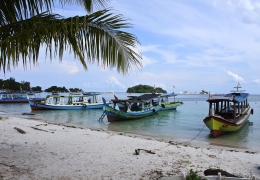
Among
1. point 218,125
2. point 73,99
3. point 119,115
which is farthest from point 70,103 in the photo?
point 218,125

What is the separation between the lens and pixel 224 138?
14320 mm

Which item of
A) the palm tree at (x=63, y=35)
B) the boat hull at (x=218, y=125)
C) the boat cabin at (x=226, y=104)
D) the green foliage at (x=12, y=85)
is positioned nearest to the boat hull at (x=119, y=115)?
the boat cabin at (x=226, y=104)

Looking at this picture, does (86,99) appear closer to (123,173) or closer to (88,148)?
(88,148)

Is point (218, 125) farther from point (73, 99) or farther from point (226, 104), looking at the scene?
point (73, 99)

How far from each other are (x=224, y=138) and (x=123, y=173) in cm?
1053

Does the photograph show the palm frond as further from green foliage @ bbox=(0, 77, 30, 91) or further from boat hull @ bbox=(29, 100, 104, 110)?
green foliage @ bbox=(0, 77, 30, 91)

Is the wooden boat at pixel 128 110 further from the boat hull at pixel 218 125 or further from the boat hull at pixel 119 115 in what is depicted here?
the boat hull at pixel 218 125

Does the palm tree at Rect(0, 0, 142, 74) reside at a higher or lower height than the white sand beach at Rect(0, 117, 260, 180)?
higher

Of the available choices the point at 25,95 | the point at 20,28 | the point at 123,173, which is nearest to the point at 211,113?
the point at 123,173

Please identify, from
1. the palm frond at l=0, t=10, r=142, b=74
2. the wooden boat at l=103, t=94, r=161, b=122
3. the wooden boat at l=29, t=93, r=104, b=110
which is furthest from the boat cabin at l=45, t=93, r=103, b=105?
the palm frond at l=0, t=10, r=142, b=74

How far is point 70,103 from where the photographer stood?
3641 centimetres

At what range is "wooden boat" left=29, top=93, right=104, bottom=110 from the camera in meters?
33.0

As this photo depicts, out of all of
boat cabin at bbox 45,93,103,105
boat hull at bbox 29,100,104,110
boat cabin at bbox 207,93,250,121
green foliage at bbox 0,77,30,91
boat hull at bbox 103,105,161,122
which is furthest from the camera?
green foliage at bbox 0,77,30,91

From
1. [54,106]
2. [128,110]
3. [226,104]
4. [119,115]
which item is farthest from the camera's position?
[54,106]
